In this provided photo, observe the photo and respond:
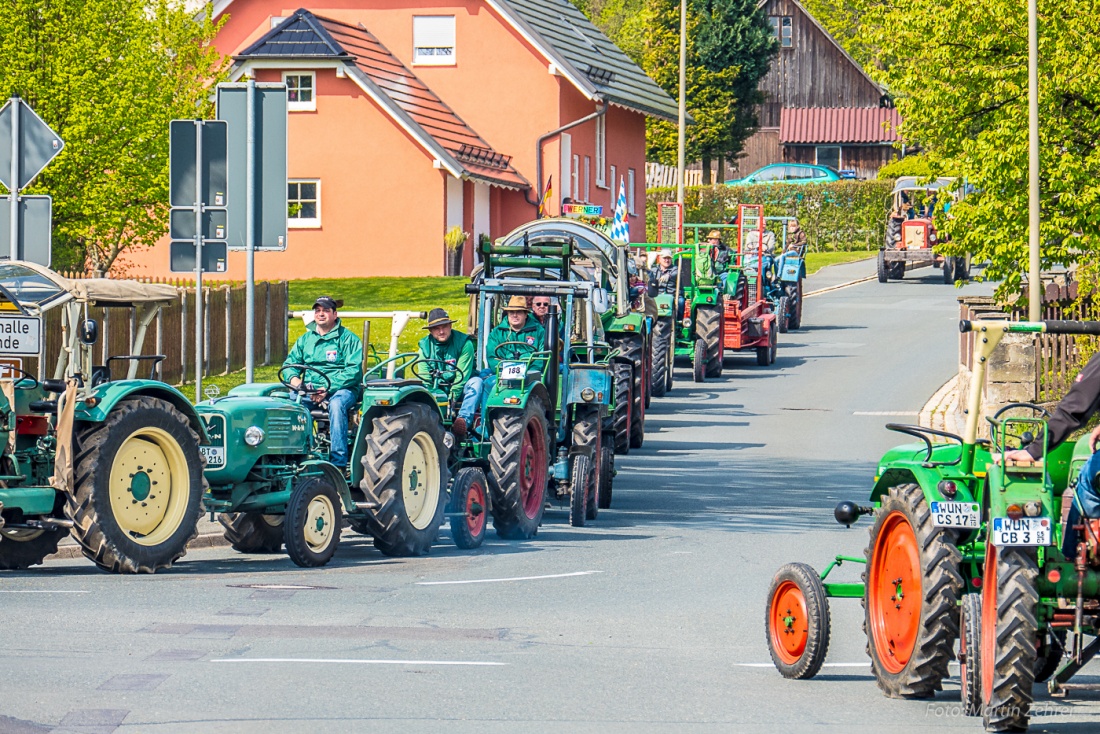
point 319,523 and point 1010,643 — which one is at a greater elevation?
point 1010,643

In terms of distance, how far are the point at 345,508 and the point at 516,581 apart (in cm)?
177

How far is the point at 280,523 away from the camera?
1568cm

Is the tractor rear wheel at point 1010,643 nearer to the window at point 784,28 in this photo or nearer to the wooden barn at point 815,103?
the wooden barn at point 815,103

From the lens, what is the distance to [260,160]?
1602cm

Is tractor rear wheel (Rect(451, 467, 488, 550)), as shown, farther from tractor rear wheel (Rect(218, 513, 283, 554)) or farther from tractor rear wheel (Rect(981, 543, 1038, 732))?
tractor rear wheel (Rect(981, 543, 1038, 732))

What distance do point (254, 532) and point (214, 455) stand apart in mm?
1607

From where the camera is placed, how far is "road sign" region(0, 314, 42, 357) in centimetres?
1316

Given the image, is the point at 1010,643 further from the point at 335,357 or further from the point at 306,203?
the point at 306,203

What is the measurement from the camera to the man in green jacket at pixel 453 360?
1698 cm

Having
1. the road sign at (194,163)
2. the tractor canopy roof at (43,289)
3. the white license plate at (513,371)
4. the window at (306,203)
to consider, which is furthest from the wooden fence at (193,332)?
the window at (306,203)

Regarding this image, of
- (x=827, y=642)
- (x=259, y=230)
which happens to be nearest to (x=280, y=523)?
(x=259, y=230)

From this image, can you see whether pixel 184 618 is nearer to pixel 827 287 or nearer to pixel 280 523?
pixel 280 523

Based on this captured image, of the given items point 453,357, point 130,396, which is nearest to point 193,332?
point 453,357

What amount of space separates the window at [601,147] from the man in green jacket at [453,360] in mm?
37655
